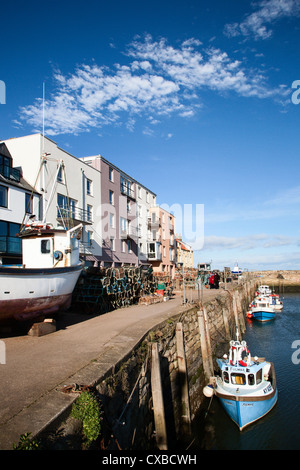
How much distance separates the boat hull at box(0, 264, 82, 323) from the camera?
32.7 ft

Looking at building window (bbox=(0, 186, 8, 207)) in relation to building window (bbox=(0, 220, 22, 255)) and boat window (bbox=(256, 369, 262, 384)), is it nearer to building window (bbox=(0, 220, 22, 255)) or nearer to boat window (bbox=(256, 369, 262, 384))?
building window (bbox=(0, 220, 22, 255))

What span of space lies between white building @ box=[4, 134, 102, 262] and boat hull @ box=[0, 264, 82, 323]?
27.6 ft

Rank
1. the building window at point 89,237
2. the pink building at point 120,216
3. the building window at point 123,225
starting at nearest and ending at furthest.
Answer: the building window at point 89,237, the pink building at point 120,216, the building window at point 123,225

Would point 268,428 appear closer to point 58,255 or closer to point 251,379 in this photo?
point 251,379

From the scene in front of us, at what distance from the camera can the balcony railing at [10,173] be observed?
22141 mm

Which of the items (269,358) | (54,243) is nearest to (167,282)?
(269,358)

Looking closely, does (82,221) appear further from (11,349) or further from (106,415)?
(106,415)

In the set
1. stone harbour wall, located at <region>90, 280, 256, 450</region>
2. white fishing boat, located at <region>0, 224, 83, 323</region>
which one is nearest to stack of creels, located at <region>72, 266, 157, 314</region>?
white fishing boat, located at <region>0, 224, 83, 323</region>

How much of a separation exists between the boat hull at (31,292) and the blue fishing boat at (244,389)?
7663 millimetres

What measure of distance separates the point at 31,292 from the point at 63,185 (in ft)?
55.8

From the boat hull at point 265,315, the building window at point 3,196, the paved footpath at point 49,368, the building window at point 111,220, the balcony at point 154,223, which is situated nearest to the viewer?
the paved footpath at point 49,368

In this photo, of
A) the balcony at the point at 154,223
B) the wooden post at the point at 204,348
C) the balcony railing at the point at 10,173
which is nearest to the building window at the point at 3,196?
the balcony railing at the point at 10,173

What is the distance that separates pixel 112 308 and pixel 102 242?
41.6 feet

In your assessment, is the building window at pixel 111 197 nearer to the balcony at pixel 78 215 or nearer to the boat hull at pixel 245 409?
the balcony at pixel 78 215
